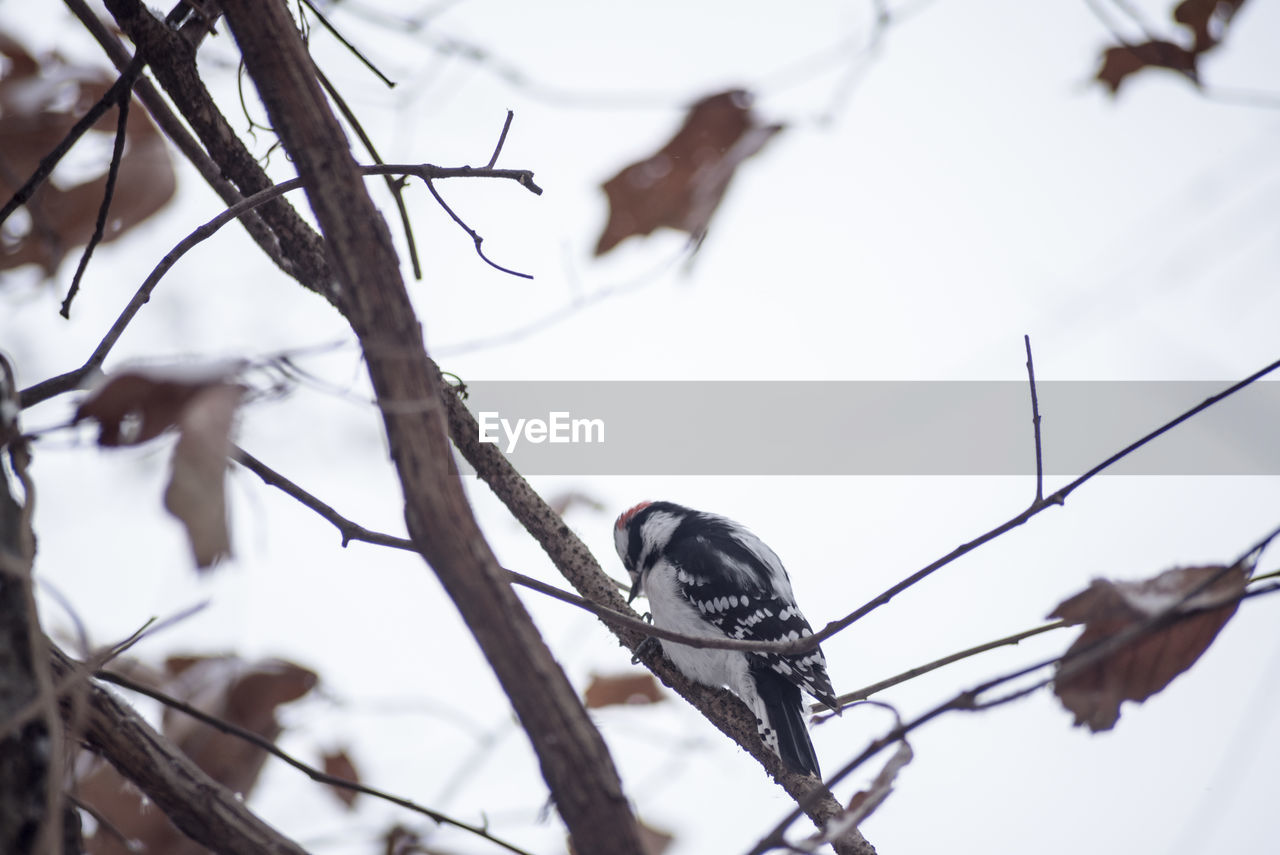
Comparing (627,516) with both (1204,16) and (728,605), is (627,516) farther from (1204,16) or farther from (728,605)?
(1204,16)

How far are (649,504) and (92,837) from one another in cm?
337

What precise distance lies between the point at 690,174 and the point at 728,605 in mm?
2654

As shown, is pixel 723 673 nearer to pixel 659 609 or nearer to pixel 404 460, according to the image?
pixel 659 609

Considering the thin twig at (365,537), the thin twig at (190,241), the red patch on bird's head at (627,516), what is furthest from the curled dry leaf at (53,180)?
the red patch on bird's head at (627,516)

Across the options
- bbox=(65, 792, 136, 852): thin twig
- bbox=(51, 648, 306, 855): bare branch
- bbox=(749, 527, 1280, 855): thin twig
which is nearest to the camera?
bbox=(749, 527, 1280, 855): thin twig

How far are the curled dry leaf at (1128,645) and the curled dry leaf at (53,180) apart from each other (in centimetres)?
211

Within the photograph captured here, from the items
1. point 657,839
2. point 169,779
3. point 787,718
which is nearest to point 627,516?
point 787,718

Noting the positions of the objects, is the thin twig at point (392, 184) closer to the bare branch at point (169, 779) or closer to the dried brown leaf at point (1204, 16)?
the bare branch at point (169, 779)

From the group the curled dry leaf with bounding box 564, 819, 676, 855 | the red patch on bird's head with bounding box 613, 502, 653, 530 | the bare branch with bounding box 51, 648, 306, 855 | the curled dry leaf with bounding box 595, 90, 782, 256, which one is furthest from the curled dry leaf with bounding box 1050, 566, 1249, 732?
the red patch on bird's head with bounding box 613, 502, 653, 530

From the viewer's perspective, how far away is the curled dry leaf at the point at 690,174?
1554 mm

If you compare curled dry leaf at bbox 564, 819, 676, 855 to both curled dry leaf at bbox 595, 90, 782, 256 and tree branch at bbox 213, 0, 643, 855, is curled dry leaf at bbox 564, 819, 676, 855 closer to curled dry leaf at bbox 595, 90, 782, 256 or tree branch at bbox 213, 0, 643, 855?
tree branch at bbox 213, 0, 643, 855

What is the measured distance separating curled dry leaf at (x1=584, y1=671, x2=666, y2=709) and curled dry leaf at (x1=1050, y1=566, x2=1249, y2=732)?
5.29 ft

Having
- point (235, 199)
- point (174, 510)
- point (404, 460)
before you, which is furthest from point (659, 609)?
point (174, 510)

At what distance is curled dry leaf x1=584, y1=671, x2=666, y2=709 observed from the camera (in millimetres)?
2750
